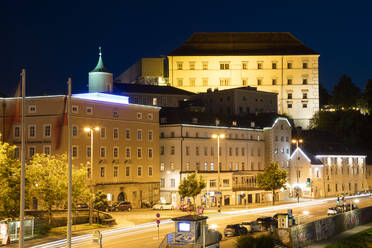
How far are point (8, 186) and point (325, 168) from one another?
69948 mm

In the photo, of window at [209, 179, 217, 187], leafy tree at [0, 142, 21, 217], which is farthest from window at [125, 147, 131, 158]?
leafy tree at [0, 142, 21, 217]

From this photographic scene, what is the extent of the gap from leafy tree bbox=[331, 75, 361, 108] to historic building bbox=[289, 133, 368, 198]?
30.7m

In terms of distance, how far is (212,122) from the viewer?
91562 mm

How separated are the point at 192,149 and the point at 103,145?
16474 millimetres

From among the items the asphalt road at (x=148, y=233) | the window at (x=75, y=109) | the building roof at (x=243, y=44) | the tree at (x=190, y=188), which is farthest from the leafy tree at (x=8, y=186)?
the building roof at (x=243, y=44)

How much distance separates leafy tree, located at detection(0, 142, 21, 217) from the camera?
1783 inches

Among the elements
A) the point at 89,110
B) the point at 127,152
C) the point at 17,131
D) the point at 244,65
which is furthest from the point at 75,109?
the point at 244,65

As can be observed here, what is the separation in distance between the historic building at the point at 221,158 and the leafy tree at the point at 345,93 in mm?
49993

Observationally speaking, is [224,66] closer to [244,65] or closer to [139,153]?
[244,65]

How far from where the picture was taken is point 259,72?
144250mm

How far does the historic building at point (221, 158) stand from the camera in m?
83.4

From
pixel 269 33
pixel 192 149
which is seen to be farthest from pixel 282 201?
pixel 269 33

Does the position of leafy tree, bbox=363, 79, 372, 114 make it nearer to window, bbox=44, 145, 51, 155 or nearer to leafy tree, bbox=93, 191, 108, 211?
leafy tree, bbox=93, 191, 108, 211

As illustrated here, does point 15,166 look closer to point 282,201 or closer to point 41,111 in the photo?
point 41,111
